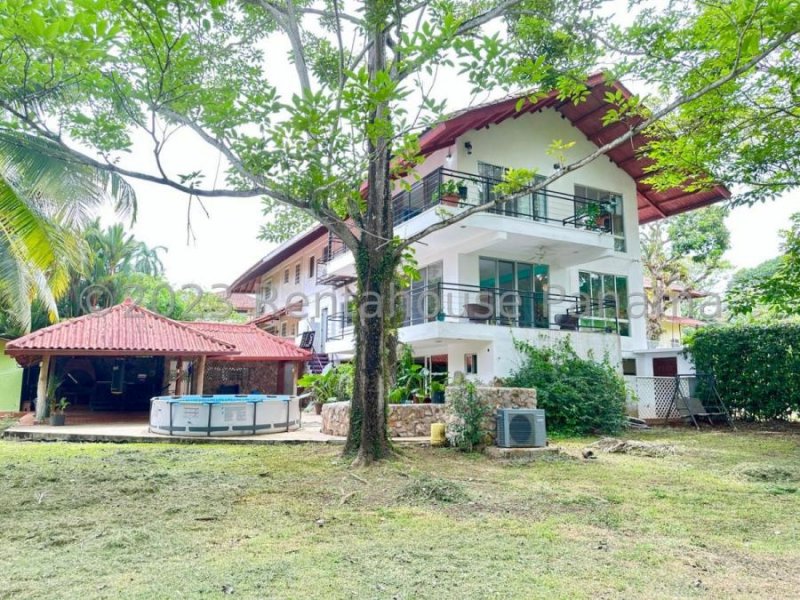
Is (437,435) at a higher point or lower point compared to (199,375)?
lower

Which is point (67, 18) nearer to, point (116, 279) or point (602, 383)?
point (602, 383)

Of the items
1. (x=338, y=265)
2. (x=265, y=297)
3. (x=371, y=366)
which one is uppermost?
(x=265, y=297)

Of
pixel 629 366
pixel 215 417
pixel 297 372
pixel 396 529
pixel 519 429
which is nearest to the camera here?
pixel 396 529

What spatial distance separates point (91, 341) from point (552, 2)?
1468cm

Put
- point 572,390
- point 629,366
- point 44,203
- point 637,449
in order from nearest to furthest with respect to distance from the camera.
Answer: point 637,449
point 44,203
point 572,390
point 629,366

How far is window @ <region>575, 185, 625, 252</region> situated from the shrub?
592 cm

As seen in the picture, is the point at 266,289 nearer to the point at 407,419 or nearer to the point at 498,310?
the point at 498,310

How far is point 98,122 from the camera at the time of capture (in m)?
8.11

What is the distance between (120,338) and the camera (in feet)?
54.7

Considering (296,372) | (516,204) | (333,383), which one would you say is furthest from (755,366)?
(296,372)

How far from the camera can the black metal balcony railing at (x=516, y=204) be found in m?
15.9

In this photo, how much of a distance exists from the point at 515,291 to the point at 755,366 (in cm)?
721

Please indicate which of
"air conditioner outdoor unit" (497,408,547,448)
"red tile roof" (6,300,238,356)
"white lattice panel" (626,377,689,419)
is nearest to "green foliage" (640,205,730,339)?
"white lattice panel" (626,377,689,419)

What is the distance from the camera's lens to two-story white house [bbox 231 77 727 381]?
15.4 m
